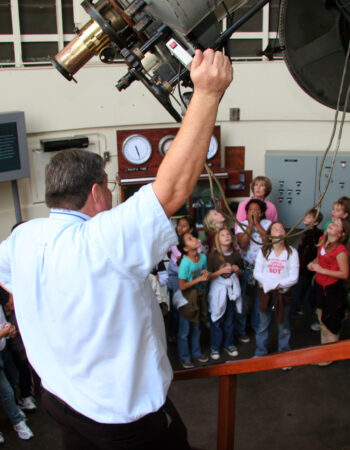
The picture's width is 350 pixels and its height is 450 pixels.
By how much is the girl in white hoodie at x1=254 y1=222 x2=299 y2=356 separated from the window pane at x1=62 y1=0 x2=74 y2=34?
4024 mm

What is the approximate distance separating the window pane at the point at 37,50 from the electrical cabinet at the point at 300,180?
339cm

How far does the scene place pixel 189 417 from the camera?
401cm

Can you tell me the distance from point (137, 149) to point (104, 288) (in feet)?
17.5

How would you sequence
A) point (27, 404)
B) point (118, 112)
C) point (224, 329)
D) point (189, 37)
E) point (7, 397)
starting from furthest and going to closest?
point (118, 112) → point (224, 329) → point (27, 404) → point (7, 397) → point (189, 37)

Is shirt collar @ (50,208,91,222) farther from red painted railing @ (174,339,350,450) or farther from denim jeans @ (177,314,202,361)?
denim jeans @ (177,314,202,361)

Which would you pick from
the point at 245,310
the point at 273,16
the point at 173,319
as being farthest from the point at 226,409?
the point at 273,16

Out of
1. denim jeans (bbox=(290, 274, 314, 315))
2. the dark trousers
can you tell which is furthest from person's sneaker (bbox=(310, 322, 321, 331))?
the dark trousers

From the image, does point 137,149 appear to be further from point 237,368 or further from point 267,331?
point 237,368

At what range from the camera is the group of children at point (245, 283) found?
447 cm

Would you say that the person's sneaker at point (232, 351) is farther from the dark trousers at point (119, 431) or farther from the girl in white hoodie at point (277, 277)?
the dark trousers at point (119, 431)

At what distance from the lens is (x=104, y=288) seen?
1338 mm

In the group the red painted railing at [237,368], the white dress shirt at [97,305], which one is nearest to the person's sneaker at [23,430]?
the red painted railing at [237,368]

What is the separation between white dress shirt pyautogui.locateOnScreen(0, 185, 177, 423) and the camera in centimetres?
125

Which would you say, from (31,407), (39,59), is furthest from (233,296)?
(39,59)
